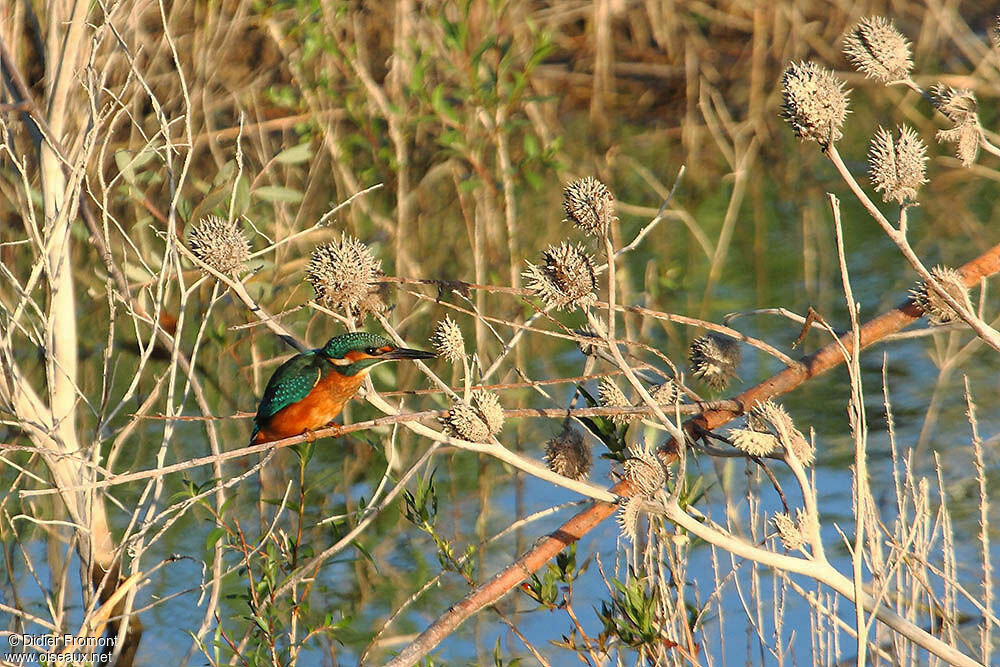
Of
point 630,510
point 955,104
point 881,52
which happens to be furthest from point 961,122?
point 630,510

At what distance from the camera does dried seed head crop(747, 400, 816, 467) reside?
219 centimetres

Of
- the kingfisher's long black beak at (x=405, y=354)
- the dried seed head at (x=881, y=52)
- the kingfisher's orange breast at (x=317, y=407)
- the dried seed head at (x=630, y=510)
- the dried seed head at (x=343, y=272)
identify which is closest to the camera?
the dried seed head at (x=630, y=510)

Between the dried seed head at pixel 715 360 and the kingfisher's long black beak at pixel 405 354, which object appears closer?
the dried seed head at pixel 715 360

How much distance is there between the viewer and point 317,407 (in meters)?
3.71

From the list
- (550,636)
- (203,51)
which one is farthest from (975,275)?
(203,51)

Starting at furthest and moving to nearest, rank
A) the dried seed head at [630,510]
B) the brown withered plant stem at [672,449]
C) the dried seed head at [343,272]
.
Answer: the dried seed head at [343,272] < the brown withered plant stem at [672,449] < the dried seed head at [630,510]

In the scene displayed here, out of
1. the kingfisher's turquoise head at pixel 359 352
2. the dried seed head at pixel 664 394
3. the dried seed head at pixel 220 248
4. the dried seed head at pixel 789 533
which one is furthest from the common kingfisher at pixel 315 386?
the dried seed head at pixel 789 533

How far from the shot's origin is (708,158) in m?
10.0

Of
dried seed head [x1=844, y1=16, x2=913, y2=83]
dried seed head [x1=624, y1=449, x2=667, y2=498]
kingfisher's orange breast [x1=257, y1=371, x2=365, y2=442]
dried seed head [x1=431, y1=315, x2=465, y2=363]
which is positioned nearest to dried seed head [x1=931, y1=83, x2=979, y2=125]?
dried seed head [x1=844, y1=16, x2=913, y2=83]

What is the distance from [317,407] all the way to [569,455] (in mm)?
1393

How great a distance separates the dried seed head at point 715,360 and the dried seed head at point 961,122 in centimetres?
59

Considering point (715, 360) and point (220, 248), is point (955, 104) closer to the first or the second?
point (715, 360)

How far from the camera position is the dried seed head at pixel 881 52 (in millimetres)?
2320

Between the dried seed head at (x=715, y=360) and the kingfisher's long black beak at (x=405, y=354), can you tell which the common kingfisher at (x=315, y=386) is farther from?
the dried seed head at (x=715, y=360)
